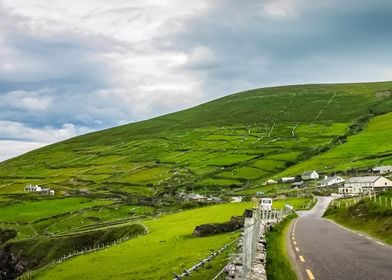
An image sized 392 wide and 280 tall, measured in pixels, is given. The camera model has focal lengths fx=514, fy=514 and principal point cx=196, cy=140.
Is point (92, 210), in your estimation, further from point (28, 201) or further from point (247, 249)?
point (247, 249)

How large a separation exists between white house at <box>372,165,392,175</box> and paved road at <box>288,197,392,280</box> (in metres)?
153

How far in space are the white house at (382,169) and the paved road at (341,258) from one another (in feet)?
503

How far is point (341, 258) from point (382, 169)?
172079 mm

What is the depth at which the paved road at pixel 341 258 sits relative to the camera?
25.3 metres

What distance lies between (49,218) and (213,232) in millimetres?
100132

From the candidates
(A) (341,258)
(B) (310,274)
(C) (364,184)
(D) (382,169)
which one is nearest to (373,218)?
(A) (341,258)

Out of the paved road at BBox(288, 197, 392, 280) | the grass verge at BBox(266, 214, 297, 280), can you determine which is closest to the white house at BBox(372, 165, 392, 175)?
the paved road at BBox(288, 197, 392, 280)

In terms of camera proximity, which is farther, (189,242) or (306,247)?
(189,242)

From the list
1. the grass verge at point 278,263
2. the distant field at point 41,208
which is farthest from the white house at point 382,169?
the grass verge at point 278,263

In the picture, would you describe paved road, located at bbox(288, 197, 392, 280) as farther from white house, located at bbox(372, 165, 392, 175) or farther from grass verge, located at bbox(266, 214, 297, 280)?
white house, located at bbox(372, 165, 392, 175)

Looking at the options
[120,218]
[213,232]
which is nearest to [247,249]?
[213,232]

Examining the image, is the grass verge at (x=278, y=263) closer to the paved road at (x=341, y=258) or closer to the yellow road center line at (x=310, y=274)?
the paved road at (x=341, y=258)

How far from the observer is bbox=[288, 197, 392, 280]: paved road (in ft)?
83.0

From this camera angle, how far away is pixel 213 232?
207ft
